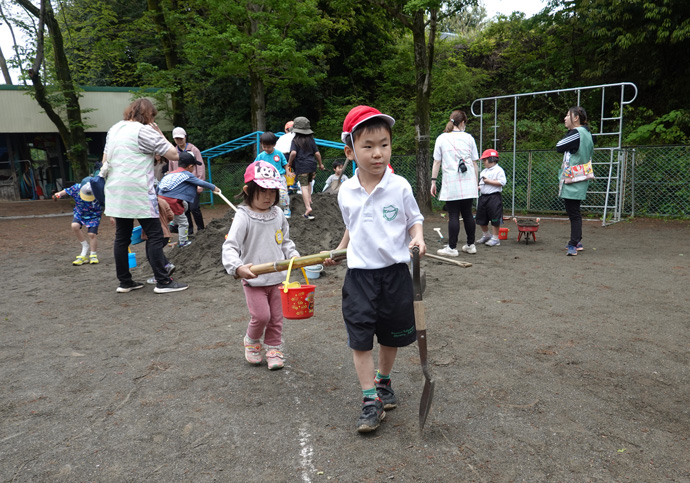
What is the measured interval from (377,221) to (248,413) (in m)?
1.36

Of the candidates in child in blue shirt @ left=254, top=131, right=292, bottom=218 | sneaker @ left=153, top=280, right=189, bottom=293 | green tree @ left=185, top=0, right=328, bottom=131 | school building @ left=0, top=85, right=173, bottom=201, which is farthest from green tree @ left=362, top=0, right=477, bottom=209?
school building @ left=0, top=85, right=173, bottom=201

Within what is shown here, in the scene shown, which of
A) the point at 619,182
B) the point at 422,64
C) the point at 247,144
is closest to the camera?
the point at 619,182

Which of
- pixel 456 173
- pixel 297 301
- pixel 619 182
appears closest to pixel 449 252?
pixel 456 173

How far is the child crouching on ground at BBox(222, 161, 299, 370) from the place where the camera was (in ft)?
11.2

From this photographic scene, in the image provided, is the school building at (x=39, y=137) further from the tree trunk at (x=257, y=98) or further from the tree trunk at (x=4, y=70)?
the tree trunk at (x=257, y=98)

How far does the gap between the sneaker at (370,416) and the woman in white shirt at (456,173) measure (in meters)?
4.67

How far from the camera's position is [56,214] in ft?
55.6

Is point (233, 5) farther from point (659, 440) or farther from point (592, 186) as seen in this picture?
point (659, 440)

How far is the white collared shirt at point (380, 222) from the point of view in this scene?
2666mm

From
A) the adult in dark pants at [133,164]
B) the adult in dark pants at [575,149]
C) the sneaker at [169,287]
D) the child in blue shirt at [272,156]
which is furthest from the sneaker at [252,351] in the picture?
the adult in dark pants at [575,149]

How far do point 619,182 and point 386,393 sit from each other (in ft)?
34.8

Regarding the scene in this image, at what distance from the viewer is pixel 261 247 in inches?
138

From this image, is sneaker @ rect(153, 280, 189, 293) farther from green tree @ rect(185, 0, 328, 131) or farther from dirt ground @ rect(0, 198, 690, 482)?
green tree @ rect(185, 0, 328, 131)

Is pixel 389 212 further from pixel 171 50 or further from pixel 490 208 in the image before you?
pixel 171 50
